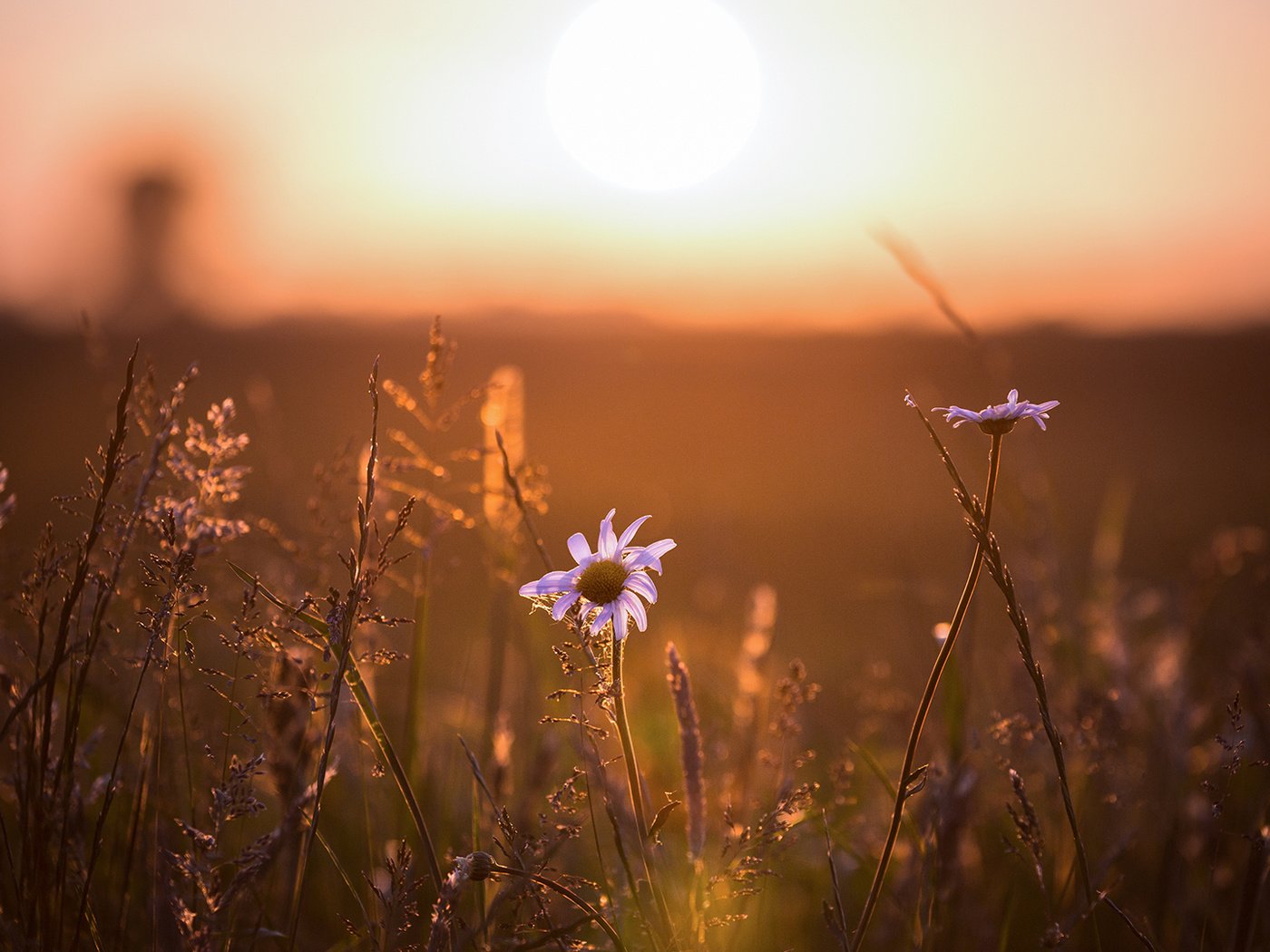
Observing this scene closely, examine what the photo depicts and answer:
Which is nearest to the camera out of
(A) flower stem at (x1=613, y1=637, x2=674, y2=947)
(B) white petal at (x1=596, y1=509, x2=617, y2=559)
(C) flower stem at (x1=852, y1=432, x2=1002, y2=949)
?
(C) flower stem at (x1=852, y1=432, x2=1002, y2=949)

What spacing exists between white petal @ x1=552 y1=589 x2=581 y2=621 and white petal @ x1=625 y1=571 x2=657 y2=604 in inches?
2.6

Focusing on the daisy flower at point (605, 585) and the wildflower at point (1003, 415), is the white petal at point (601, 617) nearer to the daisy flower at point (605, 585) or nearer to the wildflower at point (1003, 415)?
the daisy flower at point (605, 585)

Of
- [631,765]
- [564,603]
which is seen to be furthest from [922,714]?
[564,603]

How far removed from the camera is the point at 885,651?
5.46 meters

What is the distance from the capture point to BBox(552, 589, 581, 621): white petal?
1.32 metres

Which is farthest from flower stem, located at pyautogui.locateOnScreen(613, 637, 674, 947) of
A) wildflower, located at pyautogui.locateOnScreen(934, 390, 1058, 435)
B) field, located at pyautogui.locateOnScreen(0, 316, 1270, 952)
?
wildflower, located at pyautogui.locateOnScreen(934, 390, 1058, 435)

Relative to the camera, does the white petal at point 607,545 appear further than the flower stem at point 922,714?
Yes

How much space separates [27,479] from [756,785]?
741 cm

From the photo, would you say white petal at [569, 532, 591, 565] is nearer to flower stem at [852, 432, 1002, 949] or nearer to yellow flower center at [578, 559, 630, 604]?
yellow flower center at [578, 559, 630, 604]

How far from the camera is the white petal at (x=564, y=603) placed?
1315 mm

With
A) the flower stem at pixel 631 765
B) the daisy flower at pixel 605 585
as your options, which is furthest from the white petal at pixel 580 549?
the flower stem at pixel 631 765

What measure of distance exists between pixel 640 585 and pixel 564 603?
0.32 feet

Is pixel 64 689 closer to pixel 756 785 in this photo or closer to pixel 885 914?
pixel 756 785

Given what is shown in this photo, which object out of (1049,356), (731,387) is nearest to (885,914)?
(731,387)
